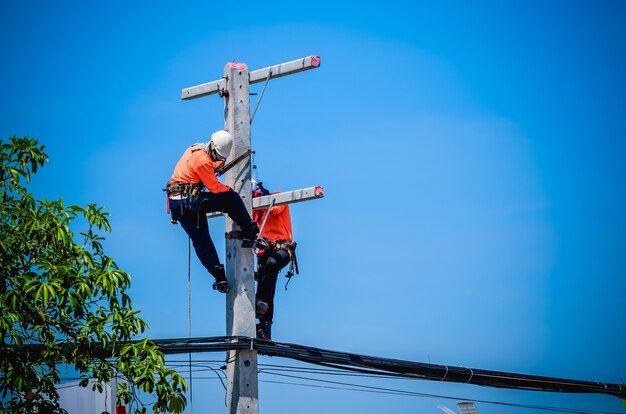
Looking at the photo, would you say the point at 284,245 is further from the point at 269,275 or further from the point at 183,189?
the point at 183,189

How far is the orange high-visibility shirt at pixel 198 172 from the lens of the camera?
11055 mm

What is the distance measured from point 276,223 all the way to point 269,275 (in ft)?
2.48

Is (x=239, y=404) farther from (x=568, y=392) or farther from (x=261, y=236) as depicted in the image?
(x=568, y=392)

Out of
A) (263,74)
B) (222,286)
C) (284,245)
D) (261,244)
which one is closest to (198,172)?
(261,244)

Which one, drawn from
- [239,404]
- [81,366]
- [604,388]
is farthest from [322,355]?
[604,388]

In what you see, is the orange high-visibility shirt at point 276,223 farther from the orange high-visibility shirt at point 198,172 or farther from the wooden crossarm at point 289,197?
the orange high-visibility shirt at point 198,172

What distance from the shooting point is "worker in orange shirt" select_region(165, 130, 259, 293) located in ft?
36.3

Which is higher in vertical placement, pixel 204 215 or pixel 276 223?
pixel 276 223

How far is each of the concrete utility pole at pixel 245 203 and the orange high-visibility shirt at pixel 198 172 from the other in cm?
68

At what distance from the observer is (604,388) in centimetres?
1475

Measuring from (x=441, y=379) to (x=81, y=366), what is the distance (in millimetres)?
5177

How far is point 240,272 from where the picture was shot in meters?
11.5

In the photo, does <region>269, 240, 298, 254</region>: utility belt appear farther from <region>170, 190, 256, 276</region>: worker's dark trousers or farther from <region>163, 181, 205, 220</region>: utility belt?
<region>163, 181, 205, 220</region>: utility belt

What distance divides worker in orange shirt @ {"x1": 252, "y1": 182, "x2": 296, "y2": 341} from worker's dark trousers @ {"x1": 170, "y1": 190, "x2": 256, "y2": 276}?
0.72m
